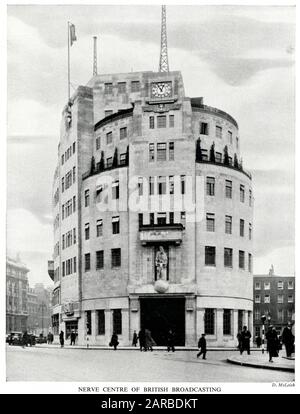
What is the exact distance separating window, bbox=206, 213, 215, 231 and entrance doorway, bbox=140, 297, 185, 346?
6.48 meters

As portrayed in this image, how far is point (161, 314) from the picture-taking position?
53062 mm

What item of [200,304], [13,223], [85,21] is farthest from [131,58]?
[200,304]

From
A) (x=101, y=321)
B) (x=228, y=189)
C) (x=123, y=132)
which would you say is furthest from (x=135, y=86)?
(x=101, y=321)

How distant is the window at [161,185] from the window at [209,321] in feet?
35.2

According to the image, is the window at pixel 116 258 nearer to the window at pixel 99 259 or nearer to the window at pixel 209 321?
the window at pixel 99 259

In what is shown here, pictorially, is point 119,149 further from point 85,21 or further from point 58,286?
point 85,21

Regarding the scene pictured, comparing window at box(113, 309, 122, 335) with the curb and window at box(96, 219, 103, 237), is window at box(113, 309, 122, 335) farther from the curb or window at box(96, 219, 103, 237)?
the curb

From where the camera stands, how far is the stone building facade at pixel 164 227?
52312mm

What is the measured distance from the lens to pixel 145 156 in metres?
53.7

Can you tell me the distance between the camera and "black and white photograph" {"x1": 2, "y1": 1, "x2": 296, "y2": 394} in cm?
2270

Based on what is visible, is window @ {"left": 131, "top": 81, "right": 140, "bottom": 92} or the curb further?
window @ {"left": 131, "top": 81, "right": 140, "bottom": 92}

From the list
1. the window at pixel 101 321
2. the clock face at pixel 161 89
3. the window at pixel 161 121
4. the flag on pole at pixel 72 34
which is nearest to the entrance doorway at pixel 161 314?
the window at pixel 101 321

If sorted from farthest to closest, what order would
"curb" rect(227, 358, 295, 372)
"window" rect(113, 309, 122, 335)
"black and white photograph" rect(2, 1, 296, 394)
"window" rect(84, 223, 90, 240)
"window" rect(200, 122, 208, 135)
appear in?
"window" rect(84, 223, 90, 240) < "window" rect(200, 122, 208, 135) < "window" rect(113, 309, 122, 335) < "curb" rect(227, 358, 295, 372) < "black and white photograph" rect(2, 1, 296, 394)

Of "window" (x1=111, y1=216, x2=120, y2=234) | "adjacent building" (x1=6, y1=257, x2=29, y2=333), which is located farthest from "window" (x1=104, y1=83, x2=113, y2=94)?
"adjacent building" (x1=6, y1=257, x2=29, y2=333)
